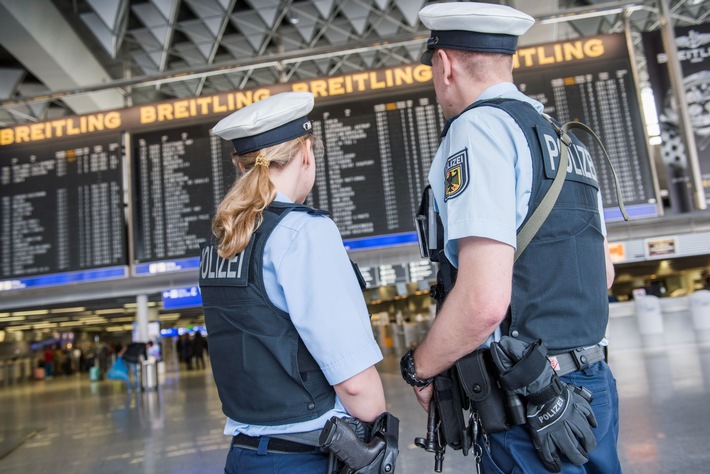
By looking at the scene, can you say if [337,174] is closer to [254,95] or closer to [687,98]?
[254,95]

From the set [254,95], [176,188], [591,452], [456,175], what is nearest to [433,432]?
[591,452]

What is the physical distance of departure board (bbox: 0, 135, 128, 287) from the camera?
311 inches

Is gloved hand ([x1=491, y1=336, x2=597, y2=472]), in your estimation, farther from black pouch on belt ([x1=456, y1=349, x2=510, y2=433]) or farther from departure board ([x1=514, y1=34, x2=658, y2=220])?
departure board ([x1=514, y1=34, x2=658, y2=220])

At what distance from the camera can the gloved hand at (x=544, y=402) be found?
1.27 m

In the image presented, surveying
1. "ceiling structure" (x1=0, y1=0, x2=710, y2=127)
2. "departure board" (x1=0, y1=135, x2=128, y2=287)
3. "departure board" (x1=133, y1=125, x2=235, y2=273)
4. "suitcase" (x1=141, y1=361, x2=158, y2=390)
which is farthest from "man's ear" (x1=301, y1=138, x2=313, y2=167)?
"suitcase" (x1=141, y1=361, x2=158, y2=390)

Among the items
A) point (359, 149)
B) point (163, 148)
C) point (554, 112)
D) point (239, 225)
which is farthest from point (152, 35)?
point (239, 225)

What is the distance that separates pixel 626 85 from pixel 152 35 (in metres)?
9.40

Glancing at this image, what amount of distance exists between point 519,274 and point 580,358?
0.26 metres

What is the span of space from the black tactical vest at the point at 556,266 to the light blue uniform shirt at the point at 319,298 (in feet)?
1.20

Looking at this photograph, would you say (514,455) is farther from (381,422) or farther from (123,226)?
(123,226)

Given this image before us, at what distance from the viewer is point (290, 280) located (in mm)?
1383

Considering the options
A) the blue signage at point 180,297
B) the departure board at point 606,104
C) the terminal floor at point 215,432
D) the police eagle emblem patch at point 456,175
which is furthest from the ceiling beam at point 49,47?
the police eagle emblem patch at point 456,175

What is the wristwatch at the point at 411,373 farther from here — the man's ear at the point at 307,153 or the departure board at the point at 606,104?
the departure board at the point at 606,104

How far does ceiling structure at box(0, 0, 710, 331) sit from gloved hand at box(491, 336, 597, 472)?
686 centimetres
